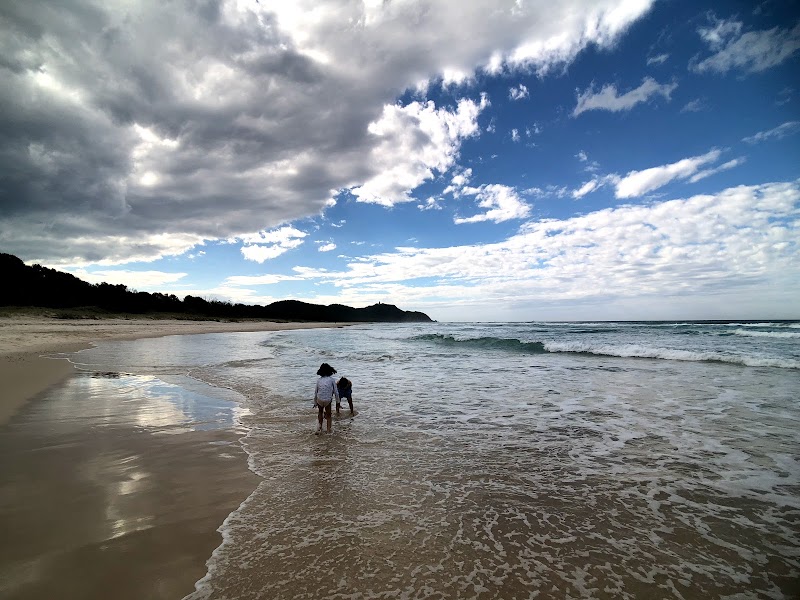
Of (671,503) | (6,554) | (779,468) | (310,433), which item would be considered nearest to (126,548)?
(6,554)

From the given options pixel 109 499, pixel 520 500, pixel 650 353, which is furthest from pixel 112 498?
pixel 650 353

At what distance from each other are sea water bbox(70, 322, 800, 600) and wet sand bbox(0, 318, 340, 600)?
40 cm

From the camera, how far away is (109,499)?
5.00 m

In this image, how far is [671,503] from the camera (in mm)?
5195

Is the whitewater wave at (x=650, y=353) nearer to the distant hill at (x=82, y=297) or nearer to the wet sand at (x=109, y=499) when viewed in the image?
the wet sand at (x=109, y=499)

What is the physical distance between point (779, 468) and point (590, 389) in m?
7.29

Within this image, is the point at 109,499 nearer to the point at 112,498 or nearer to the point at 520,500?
the point at 112,498

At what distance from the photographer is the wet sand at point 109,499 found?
3.47 meters

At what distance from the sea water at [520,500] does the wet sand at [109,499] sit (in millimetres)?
404

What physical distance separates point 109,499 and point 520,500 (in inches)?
218

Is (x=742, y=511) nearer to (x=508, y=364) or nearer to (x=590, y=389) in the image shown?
(x=590, y=389)

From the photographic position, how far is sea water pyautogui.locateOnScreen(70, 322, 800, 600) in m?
3.61

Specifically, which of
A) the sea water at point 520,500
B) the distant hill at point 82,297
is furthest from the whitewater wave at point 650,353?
the distant hill at point 82,297

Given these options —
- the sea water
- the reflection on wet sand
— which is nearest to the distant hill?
the reflection on wet sand
